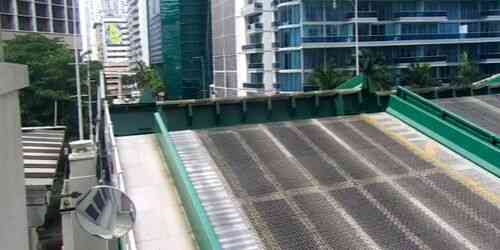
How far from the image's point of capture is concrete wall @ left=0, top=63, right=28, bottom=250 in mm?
4164

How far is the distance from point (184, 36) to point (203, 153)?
95398 millimetres

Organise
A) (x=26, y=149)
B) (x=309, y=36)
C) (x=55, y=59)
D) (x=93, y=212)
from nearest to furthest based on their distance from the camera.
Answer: (x=93, y=212)
(x=26, y=149)
(x=55, y=59)
(x=309, y=36)

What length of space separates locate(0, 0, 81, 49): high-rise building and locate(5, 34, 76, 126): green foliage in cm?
1645

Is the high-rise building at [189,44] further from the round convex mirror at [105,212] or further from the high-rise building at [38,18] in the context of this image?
the round convex mirror at [105,212]

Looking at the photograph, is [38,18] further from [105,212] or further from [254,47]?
[105,212]

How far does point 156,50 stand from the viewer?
493ft

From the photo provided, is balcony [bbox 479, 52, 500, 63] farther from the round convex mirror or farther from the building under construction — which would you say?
the round convex mirror

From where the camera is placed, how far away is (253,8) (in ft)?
261

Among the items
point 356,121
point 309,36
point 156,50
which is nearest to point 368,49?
point 309,36

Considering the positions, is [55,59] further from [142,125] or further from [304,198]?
[304,198]

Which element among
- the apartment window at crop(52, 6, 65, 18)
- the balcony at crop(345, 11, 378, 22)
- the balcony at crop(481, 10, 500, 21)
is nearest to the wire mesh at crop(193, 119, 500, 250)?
the balcony at crop(345, 11, 378, 22)

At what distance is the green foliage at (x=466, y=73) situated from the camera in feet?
218

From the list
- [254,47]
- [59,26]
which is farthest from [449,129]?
[59,26]

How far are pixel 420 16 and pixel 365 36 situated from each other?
27.9 feet
